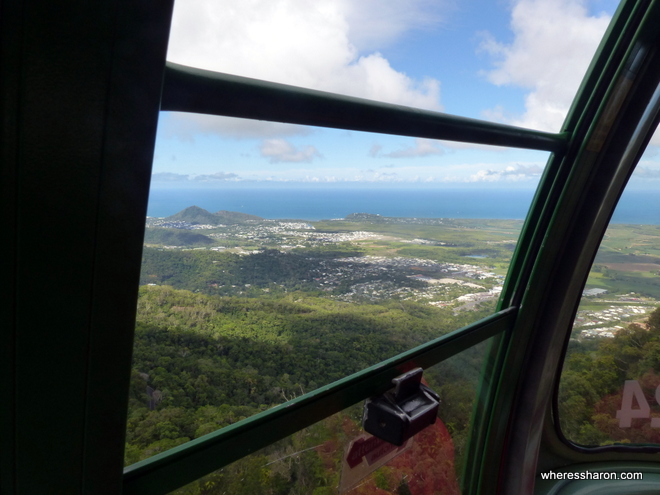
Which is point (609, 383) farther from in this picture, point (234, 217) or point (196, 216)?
point (196, 216)

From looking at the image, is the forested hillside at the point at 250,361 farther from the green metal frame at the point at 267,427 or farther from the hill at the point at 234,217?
the hill at the point at 234,217

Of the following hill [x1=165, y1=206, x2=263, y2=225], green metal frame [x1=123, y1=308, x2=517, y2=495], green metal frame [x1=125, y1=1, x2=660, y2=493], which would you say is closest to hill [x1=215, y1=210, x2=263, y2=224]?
hill [x1=165, y1=206, x2=263, y2=225]

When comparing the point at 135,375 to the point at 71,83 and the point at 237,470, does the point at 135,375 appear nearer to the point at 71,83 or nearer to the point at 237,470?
the point at 237,470

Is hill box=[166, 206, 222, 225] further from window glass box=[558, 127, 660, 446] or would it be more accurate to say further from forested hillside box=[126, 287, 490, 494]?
window glass box=[558, 127, 660, 446]

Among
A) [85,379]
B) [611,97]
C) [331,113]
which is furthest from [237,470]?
[611,97]

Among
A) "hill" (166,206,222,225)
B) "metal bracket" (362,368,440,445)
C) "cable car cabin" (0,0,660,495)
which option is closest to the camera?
"cable car cabin" (0,0,660,495)
